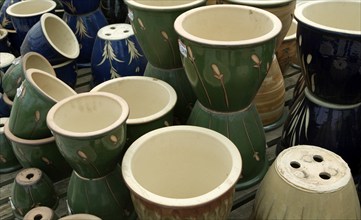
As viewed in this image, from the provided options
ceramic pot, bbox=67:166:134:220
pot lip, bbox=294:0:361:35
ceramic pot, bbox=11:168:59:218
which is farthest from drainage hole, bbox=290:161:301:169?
ceramic pot, bbox=11:168:59:218

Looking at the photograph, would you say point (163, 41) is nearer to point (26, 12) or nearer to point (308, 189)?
point (308, 189)

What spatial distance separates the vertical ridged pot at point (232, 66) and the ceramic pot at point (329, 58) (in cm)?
12

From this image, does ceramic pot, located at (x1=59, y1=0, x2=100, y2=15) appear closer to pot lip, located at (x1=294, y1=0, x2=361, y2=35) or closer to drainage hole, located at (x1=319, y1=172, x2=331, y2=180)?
pot lip, located at (x1=294, y1=0, x2=361, y2=35)

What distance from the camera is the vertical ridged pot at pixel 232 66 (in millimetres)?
1085

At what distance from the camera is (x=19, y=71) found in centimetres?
162

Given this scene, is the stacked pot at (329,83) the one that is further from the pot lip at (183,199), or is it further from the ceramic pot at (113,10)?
the ceramic pot at (113,10)

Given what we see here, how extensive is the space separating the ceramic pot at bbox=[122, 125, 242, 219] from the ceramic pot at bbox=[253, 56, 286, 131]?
51 centimetres

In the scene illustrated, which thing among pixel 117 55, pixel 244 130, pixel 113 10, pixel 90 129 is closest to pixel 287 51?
pixel 244 130

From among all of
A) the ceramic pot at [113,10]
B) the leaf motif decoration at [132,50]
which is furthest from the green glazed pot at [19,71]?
the ceramic pot at [113,10]

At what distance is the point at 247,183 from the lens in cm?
140

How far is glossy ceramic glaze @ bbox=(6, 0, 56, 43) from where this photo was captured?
1.96 meters

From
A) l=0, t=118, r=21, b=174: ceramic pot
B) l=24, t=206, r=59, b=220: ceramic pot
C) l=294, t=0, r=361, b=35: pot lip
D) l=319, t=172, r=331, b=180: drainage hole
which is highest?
l=294, t=0, r=361, b=35: pot lip

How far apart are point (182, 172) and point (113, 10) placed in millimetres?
1479

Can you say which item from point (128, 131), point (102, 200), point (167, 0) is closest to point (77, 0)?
point (167, 0)
